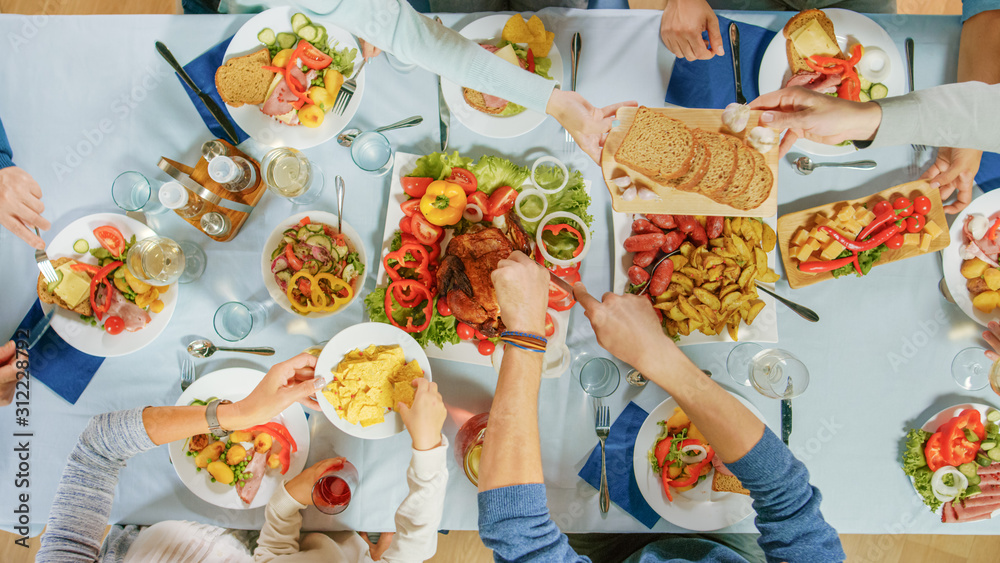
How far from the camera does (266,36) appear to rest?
79.5 inches

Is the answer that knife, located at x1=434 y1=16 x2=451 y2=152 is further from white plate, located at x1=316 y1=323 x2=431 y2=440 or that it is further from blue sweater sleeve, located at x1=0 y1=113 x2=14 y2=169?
blue sweater sleeve, located at x1=0 y1=113 x2=14 y2=169

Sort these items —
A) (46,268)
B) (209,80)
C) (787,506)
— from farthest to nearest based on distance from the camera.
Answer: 1. (209,80)
2. (46,268)
3. (787,506)

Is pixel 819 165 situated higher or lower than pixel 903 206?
higher

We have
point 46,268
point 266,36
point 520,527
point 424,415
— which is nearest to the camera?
point 520,527

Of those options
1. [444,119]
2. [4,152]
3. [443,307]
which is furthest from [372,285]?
[4,152]

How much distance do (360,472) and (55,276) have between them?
1.40 metres

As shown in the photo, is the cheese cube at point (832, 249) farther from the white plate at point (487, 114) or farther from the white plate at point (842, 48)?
the white plate at point (487, 114)

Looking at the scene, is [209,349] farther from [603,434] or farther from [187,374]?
[603,434]

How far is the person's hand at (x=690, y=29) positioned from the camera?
200 centimetres

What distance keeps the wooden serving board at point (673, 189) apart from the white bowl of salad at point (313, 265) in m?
1.03

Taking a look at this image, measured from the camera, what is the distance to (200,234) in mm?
2098

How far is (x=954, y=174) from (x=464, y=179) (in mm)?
1978

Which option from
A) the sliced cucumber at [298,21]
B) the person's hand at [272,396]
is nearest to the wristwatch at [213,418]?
the person's hand at [272,396]

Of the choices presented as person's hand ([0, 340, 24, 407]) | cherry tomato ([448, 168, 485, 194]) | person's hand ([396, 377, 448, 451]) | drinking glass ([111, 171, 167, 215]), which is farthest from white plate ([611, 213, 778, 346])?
person's hand ([0, 340, 24, 407])
